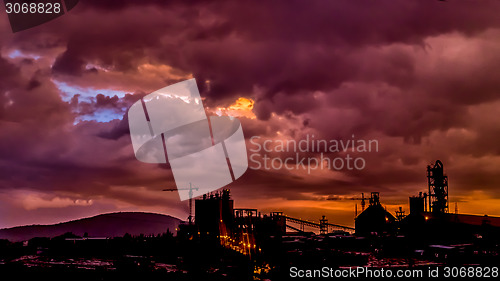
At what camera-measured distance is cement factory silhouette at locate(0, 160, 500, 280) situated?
56.0 metres

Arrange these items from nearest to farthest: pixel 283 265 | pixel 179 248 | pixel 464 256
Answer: pixel 283 265, pixel 464 256, pixel 179 248

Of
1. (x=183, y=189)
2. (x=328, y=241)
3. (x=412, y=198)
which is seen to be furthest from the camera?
(x=183, y=189)

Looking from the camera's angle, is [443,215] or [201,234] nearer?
[443,215]

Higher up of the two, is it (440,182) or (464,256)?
(440,182)

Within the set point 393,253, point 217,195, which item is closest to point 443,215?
point 393,253

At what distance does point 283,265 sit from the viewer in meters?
57.8

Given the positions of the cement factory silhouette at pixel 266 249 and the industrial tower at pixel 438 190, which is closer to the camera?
the cement factory silhouette at pixel 266 249

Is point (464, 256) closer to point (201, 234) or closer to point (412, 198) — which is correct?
point (412, 198)

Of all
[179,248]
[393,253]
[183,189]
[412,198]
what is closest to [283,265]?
[393,253]

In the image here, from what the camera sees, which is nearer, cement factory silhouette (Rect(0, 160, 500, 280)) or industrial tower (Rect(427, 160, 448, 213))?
cement factory silhouette (Rect(0, 160, 500, 280))

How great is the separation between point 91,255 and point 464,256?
68795 mm

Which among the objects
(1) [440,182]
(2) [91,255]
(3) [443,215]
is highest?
(1) [440,182]

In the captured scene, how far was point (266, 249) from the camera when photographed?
257 ft

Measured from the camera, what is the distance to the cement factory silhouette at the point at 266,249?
5603cm
